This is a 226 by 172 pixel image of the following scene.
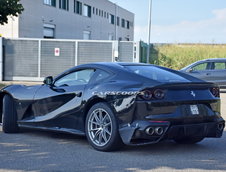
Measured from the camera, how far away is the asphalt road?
5.92m

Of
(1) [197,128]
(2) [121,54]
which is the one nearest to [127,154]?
(1) [197,128]

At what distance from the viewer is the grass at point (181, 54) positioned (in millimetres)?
32750

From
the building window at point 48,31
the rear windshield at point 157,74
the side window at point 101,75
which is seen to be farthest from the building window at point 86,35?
the side window at point 101,75

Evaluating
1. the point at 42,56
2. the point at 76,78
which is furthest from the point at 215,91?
the point at 42,56

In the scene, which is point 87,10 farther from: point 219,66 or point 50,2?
point 219,66

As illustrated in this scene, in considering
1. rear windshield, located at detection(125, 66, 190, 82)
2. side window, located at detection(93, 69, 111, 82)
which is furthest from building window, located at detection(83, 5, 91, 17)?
side window, located at detection(93, 69, 111, 82)

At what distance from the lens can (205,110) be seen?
6898 millimetres

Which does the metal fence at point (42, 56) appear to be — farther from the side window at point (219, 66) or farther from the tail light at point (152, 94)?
the tail light at point (152, 94)

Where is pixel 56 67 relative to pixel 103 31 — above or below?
below

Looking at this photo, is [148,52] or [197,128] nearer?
[197,128]

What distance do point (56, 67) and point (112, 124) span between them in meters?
20.0

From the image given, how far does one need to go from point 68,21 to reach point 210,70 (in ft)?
98.7

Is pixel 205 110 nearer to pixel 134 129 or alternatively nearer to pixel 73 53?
pixel 134 129

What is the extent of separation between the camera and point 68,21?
4950 cm
